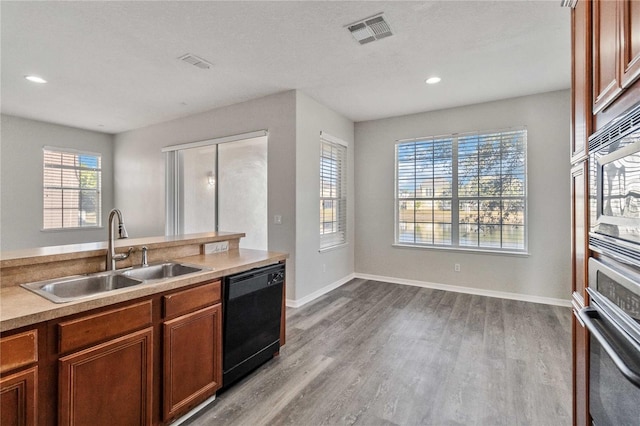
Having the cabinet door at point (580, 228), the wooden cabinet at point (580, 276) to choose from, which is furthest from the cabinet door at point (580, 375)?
the cabinet door at point (580, 228)

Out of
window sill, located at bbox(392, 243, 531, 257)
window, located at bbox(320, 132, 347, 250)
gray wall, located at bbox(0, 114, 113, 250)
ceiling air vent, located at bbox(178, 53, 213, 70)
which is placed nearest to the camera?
ceiling air vent, located at bbox(178, 53, 213, 70)

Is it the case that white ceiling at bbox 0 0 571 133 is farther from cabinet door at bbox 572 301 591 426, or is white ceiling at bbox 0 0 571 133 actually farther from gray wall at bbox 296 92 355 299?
cabinet door at bbox 572 301 591 426

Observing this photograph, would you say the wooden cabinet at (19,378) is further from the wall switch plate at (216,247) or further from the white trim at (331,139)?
the white trim at (331,139)

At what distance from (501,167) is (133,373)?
476 cm

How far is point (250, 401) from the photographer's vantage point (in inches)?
80.4

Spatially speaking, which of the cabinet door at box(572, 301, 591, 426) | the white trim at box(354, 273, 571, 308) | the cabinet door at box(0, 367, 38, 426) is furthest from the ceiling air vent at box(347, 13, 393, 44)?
the white trim at box(354, 273, 571, 308)

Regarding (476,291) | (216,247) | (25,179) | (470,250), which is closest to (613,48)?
(216,247)

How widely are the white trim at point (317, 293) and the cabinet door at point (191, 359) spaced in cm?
197

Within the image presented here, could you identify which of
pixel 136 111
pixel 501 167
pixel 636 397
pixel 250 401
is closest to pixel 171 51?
→ pixel 136 111

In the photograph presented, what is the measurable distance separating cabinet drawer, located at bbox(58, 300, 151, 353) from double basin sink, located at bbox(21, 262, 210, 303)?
0.38 ft

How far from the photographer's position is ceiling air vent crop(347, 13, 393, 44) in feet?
8.15

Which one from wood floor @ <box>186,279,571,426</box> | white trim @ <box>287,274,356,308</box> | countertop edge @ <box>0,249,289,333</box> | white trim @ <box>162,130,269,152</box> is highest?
white trim @ <box>162,130,269,152</box>

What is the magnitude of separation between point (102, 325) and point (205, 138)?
4.03 m

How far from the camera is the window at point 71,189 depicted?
5.69 meters
